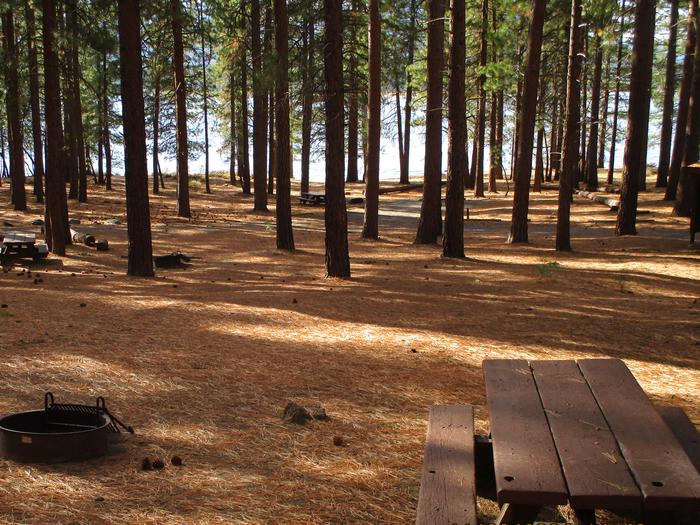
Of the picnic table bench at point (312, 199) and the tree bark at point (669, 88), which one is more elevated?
the tree bark at point (669, 88)

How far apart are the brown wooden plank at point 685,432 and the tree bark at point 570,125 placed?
13.3 m

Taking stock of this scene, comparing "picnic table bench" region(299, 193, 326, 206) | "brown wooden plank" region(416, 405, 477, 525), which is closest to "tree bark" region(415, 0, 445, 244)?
"brown wooden plank" region(416, 405, 477, 525)

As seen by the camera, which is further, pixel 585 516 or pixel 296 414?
pixel 296 414

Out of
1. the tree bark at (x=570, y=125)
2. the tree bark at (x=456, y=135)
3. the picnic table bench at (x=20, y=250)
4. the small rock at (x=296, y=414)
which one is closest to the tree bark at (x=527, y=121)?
the tree bark at (x=570, y=125)

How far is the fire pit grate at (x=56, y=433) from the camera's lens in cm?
424

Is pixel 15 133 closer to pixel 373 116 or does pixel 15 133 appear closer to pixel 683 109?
pixel 373 116

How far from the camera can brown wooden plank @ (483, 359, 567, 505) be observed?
8.67ft

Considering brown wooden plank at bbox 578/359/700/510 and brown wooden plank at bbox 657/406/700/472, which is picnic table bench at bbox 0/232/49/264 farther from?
brown wooden plank at bbox 657/406/700/472

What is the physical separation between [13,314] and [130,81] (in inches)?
215

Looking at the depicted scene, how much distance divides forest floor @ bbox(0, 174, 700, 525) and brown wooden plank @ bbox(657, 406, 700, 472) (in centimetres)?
60

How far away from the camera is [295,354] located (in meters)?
7.67

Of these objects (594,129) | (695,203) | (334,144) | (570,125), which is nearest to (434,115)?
(570,125)

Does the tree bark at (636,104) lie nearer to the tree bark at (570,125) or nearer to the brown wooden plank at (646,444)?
the tree bark at (570,125)

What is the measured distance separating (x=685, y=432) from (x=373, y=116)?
16.3 m
